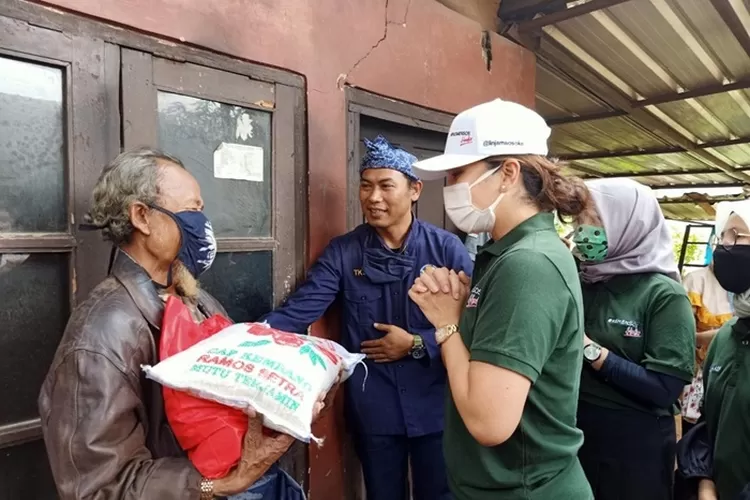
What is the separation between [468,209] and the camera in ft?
5.03

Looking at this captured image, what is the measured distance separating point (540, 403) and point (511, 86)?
2930 mm

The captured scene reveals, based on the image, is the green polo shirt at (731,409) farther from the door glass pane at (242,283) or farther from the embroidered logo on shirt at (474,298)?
the door glass pane at (242,283)

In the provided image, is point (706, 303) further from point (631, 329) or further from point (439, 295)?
point (439, 295)

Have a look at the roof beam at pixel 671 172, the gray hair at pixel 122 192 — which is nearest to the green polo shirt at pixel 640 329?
the gray hair at pixel 122 192

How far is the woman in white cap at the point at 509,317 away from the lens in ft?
4.15

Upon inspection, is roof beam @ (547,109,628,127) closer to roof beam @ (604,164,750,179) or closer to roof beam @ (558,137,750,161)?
roof beam @ (558,137,750,161)

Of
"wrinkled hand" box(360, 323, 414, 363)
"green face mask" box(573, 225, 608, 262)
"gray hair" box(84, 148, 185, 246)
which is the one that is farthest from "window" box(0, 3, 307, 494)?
"green face mask" box(573, 225, 608, 262)

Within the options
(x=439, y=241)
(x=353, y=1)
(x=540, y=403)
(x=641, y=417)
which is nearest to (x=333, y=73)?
(x=353, y=1)

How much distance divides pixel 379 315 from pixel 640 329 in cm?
112

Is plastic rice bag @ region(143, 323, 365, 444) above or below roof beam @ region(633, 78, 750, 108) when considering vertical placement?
below

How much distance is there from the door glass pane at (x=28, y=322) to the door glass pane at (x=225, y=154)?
0.60 m

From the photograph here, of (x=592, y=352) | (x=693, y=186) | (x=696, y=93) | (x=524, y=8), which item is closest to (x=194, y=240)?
(x=592, y=352)

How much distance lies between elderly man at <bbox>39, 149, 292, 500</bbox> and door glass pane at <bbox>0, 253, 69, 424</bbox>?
35 centimetres

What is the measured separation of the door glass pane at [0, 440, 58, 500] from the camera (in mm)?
1636
